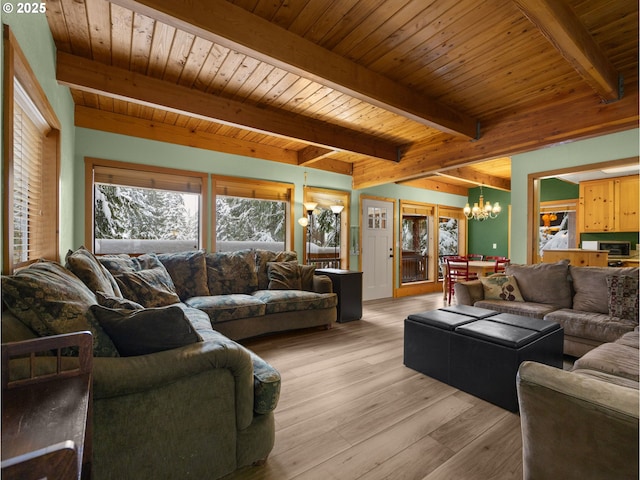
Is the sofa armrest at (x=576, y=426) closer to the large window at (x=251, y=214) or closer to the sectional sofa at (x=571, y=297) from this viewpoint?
the sectional sofa at (x=571, y=297)

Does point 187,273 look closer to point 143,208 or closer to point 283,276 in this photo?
point 283,276

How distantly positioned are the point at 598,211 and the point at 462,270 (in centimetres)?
278

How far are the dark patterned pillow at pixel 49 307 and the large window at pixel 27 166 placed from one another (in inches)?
12.2

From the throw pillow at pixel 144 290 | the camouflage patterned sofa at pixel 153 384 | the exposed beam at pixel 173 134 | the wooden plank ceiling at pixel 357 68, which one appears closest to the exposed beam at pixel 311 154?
the exposed beam at pixel 173 134

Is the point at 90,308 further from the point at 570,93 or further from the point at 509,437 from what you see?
the point at 570,93

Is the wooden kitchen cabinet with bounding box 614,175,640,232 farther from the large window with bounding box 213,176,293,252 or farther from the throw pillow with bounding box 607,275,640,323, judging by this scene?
the large window with bounding box 213,176,293,252

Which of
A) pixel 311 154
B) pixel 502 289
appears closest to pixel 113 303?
pixel 311 154

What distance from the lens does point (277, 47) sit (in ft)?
6.64

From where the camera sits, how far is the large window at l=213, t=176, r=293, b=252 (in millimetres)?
4523

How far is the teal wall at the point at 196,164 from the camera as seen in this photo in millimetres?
3455

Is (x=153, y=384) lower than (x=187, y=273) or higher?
lower

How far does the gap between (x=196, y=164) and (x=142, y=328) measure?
3.26 meters

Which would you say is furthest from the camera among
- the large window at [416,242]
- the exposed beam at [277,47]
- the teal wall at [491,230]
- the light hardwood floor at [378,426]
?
the teal wall at [491,230]

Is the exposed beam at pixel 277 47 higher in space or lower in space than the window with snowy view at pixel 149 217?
higher
